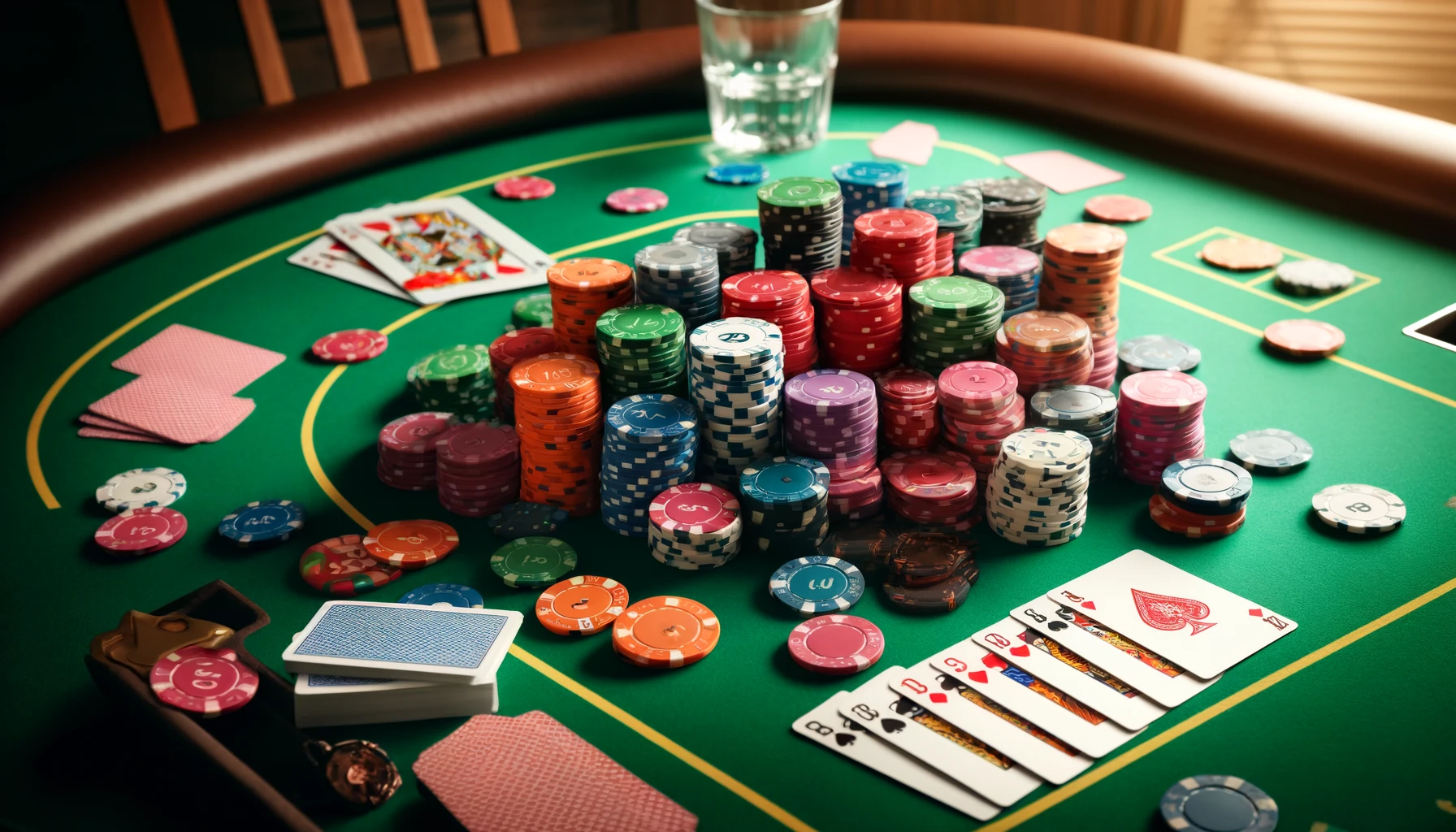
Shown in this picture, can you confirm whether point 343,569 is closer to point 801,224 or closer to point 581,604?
point 581,604

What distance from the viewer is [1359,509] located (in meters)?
3.12

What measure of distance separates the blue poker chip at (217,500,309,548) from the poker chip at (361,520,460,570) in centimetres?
20

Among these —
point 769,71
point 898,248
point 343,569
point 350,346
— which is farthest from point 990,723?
point 769,71

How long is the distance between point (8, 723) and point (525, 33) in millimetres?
6824

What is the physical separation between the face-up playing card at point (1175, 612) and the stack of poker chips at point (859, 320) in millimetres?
836

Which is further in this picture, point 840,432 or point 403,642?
point 840,432

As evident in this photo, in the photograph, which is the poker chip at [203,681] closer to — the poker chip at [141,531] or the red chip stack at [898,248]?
the poker chip at [141,531]

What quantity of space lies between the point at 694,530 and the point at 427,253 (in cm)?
226

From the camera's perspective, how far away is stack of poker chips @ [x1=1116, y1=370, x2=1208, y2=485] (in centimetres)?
326

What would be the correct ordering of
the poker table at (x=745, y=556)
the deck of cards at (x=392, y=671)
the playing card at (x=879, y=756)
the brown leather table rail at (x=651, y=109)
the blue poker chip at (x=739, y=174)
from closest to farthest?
the playing card at (x=879, y=756) → the poker table at (x=745, y=556) → the deck of cards at (x=392, y=671) → the brown leather table rail at (x=651, y=109) → the blue poker chip at (x=739, y=174)

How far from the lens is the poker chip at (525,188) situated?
526cm

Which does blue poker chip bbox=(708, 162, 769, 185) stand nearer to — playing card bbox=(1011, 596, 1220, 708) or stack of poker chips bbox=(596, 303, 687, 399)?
stack of poker chips bbox=(596, 303, 687, 399)

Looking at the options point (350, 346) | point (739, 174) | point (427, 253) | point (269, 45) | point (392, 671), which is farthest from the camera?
point (269, 45)

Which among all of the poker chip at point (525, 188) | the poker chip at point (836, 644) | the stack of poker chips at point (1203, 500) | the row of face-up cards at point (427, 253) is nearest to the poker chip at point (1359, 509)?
the stack of poker chips at point (1203, 500)
